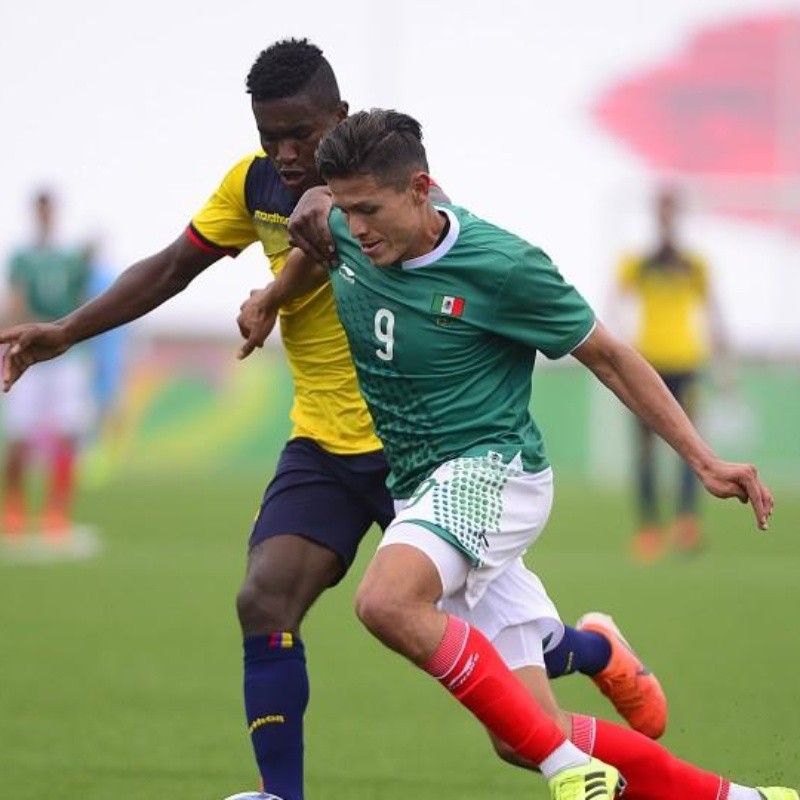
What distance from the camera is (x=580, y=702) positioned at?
789 centimetres

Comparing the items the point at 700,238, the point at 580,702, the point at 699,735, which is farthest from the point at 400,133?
the point at 700,238

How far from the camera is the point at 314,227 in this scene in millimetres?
5379

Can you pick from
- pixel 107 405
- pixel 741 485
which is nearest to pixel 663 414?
pixel 741 485

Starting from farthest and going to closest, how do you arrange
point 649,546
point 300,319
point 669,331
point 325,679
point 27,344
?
point 669,331, point 649,546, point 325,679, point 300,319, point 27,344

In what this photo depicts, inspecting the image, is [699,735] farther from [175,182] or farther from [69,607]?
[175,182]

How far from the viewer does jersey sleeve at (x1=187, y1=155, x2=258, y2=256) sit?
6125 millimetres

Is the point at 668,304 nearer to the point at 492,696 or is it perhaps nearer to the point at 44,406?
the point at 44,406

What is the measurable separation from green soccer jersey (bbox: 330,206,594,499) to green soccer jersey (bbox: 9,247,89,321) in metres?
8.59

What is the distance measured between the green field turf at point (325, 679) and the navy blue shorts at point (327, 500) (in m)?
0.82

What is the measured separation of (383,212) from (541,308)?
463mm

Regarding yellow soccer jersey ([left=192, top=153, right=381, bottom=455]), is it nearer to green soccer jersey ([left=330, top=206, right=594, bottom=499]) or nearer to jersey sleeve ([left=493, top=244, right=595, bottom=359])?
green soccer jersey ([left=330, top=206, right=594, bottom=499])

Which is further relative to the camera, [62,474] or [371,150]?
[62,474]

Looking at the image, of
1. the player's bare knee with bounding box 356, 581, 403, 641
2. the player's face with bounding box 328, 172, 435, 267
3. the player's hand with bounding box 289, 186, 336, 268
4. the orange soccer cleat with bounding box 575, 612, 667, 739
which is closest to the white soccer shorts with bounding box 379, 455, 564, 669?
the player's bare knee with bounding box 356, 581, 403, 641

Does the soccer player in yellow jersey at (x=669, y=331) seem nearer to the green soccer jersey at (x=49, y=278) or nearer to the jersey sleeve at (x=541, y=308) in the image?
the green soccer jersey at (x=49, y=278)
